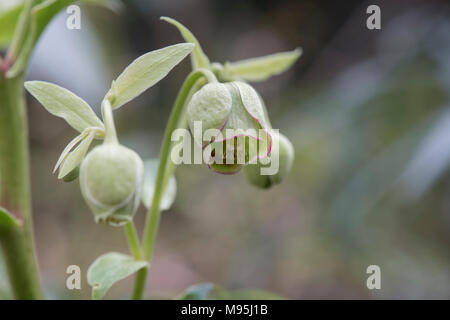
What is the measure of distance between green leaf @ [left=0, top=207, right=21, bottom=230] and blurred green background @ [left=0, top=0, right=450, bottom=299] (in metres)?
0.39

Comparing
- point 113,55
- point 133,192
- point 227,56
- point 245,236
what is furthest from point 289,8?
point 133,192

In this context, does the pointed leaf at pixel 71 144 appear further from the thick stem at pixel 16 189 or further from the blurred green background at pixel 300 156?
the blurred green background at pixel 300 156

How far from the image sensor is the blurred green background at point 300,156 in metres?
1.47

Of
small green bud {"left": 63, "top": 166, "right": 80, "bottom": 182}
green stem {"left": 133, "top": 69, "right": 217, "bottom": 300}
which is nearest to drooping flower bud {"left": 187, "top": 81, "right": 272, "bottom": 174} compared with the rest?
green stem {"left": 133, "top": 69, "right": 217, "bottom": 300}

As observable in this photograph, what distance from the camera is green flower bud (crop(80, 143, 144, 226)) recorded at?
50 cm

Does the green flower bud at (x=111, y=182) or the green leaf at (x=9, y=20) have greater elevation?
the green leaf at (x=9, y=20)

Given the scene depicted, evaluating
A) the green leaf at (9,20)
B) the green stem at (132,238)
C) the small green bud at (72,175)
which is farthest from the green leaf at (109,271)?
the green leaf at (9,20)

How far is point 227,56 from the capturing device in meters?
2.95

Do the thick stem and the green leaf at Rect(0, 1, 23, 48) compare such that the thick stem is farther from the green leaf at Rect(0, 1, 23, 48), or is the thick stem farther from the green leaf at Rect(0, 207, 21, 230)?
the green leaf at Rect(0, 1, 23, 48)

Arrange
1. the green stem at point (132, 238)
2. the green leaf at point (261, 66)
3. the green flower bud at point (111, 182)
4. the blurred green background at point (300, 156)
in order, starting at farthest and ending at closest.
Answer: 1. the blurred green background at point (300, 156)
2. the green leaf at point (261, 66)
3. the green stem at point (132, 238)
4. the green flower bud at point (111, 182)

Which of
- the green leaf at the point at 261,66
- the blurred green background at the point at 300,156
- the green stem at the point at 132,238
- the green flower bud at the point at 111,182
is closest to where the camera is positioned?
the green flower bud at the point at 111,182

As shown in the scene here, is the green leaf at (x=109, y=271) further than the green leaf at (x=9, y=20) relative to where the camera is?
No

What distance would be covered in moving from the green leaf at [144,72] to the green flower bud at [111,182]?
67 mm

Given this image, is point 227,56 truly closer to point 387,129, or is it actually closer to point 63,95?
point 387,129
